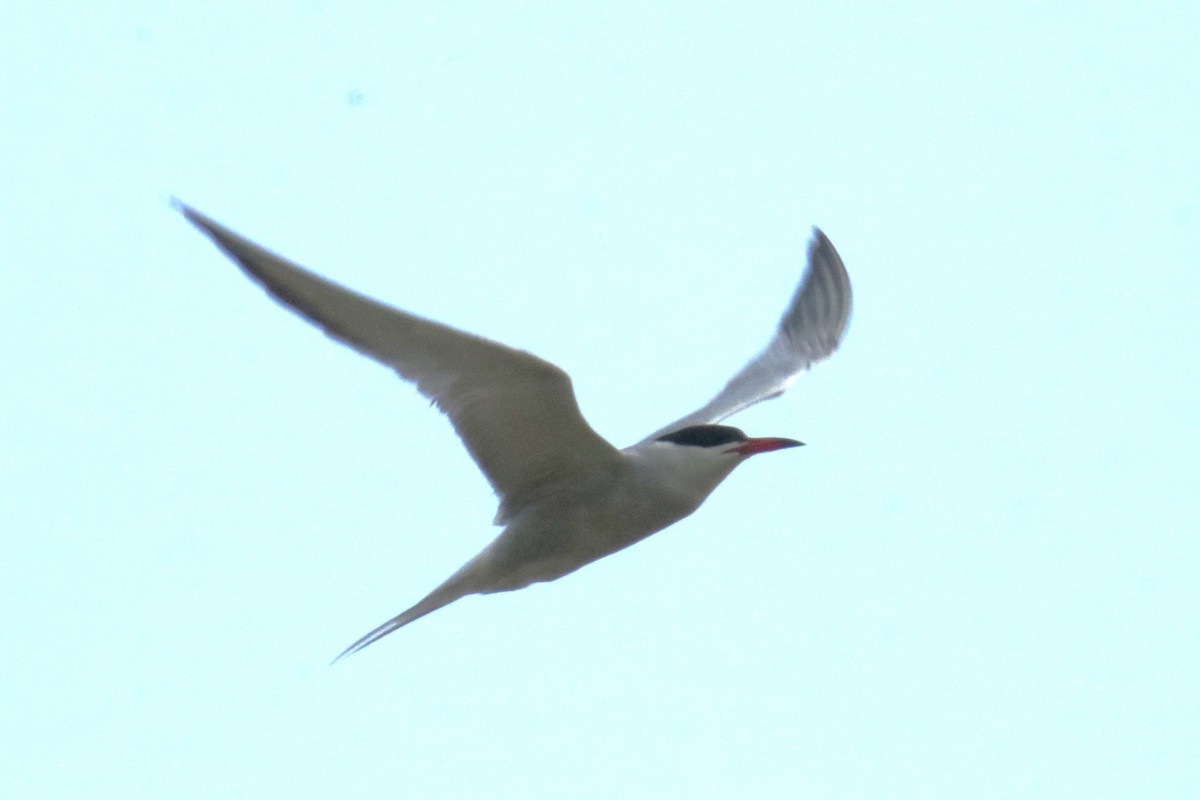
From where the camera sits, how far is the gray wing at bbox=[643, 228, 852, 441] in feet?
26.1

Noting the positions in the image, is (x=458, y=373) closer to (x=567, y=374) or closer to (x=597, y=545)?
(x=567, y=374)

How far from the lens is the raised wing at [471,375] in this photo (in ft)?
15.2

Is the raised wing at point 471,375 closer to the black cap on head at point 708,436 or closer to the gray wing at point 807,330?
the black cap on head at point 708,436

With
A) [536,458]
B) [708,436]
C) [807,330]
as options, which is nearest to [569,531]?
[536,458]

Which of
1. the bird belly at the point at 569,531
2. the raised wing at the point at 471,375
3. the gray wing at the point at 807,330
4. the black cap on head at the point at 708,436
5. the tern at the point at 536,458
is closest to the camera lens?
the raised wing at the point at 471,375

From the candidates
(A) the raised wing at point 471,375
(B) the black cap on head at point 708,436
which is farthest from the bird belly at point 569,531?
(B) the black cap on head at point 708,436

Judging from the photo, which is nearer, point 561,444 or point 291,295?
point 291,295

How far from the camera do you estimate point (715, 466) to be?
5.95 metres

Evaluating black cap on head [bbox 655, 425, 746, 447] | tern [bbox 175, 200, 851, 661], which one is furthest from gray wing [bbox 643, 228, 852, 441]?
black cap on head [bbox 655, 425, 746, 447]

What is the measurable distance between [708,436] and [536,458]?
72cm

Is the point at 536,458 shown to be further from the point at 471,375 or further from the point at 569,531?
the point at 471,375

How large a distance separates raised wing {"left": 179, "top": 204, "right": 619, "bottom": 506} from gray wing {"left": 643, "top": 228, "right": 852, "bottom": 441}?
7.05 ft

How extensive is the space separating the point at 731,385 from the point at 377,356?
3.25 meters

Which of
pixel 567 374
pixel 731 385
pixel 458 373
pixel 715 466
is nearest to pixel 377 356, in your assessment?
pixel 458 373
